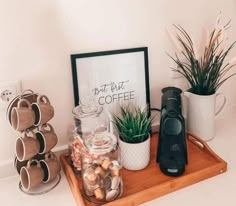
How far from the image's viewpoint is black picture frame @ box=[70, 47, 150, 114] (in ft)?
3.34

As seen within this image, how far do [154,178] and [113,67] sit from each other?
0.42 metres

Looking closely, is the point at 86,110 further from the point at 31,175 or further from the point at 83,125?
the point at 31,175

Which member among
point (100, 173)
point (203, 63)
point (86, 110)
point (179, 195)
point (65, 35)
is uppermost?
point (65, 35)

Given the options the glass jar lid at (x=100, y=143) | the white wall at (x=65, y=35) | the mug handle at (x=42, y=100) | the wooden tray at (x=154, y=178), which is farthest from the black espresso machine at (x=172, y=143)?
the mug handle at (x=42, y=100)

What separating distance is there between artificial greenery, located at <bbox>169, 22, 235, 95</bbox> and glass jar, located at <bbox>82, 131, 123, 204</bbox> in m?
0.46

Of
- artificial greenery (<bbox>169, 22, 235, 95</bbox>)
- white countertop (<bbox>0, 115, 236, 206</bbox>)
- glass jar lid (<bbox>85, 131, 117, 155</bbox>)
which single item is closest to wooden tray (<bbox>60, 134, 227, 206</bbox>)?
white countertop (<bbox>0, 115, 236, 206</bbox>)

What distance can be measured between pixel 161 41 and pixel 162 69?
0.11 meters

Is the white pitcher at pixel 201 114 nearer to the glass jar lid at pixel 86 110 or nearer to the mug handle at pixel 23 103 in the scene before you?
the glass jar lid at pixel 86 110

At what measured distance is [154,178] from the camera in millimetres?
944

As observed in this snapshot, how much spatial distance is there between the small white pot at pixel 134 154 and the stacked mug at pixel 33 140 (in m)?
0.22

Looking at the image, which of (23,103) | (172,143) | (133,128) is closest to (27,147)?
(23,103)

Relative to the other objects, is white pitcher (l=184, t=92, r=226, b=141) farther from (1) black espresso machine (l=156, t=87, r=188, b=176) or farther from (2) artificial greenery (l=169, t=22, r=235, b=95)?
(1) black espresso machine (l=156, t=87, r=188, b=176)

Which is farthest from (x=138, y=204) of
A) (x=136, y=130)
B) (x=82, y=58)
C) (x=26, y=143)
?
(x=82, y=58)

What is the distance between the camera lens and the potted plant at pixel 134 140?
958 millimetres
